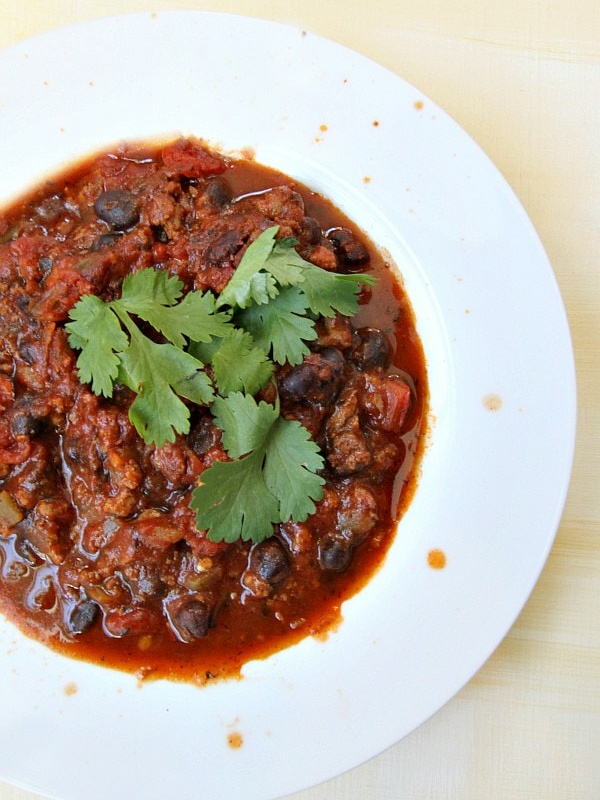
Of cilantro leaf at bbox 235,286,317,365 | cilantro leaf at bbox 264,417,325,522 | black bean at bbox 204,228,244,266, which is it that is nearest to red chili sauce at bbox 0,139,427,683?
black bean at bbox 204,228,244,266

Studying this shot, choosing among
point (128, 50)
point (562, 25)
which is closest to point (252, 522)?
point (128, 50)

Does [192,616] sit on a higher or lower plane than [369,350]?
lower

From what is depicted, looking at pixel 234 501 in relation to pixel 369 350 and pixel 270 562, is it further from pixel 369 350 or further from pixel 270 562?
pixel 369 350

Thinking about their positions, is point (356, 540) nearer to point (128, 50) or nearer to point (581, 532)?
point (581, 532)

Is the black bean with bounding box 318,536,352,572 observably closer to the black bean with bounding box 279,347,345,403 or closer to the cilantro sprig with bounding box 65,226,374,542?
the cilantro sprig with bounding box 65,226,374,542

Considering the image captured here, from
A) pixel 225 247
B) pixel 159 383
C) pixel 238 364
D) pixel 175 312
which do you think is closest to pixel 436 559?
pixel 238 364
